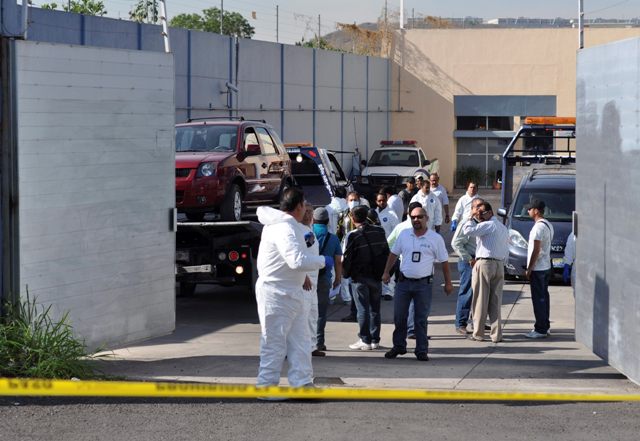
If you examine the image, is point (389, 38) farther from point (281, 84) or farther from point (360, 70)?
point (281, 84)

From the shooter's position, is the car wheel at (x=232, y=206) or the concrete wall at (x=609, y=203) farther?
the car wheel at (x=232, y=206)

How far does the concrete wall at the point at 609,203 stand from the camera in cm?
983

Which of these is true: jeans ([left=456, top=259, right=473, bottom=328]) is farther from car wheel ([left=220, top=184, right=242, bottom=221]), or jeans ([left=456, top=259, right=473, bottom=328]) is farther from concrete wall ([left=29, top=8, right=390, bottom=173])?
concrete wall ([left=29, top=8, right=390, bottom=173])

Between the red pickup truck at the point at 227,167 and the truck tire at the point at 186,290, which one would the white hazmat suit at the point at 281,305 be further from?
the truck tire at the point at 186,290

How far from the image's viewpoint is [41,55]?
1027cm

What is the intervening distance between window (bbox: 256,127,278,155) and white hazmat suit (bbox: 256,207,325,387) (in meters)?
7.98

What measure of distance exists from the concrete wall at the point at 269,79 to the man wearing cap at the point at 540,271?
8109 millimetres

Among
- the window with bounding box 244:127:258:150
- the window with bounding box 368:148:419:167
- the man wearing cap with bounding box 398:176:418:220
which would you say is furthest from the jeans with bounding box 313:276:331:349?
the window with bounding box 368:148:419:167

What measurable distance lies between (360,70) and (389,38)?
378 centimetres

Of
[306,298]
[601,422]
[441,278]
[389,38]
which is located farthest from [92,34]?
[389,38]

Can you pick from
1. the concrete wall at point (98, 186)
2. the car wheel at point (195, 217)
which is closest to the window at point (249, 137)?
the car wheel at point (195, 217)

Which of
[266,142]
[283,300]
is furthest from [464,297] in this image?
[266,142]

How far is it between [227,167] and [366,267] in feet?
14.0

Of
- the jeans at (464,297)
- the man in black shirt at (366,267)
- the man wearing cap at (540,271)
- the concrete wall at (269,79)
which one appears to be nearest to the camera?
the man in black shirt at (366,267)
